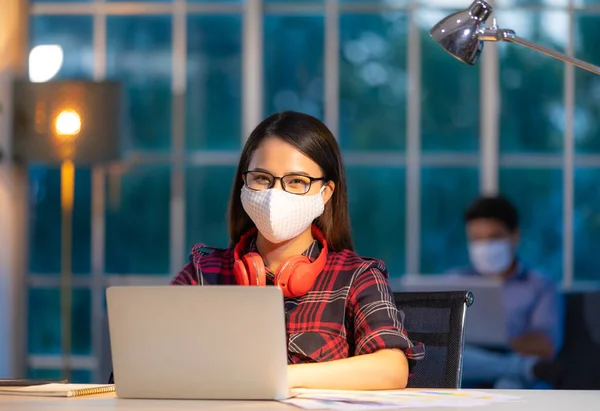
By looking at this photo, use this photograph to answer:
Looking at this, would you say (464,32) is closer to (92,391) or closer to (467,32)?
(467,32)

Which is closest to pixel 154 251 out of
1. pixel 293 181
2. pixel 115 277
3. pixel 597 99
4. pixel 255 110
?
pixel 115 277

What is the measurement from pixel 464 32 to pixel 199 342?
92cm

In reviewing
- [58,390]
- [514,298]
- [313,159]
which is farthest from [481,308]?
[58,390]

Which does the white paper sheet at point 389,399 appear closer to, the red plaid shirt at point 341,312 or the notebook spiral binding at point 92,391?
the red plaid shirt at point 341,312

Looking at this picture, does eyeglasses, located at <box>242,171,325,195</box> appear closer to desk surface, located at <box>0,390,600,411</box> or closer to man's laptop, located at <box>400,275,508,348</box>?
desk surface, located at <box>0,390,600,411</box>

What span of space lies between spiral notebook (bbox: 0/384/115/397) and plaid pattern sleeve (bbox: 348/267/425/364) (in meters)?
0.59

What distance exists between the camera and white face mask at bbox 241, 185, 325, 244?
246 centimetres

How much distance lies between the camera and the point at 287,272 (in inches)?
95.7

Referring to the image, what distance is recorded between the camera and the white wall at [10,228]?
19.9 ft

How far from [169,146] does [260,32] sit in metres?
0.89

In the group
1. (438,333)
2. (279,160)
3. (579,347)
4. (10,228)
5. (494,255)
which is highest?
(279,160)

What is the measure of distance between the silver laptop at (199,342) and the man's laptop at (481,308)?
8.97 ft

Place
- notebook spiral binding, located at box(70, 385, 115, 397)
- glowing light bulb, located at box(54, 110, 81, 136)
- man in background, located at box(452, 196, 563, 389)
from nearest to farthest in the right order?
1. notebook spiral binding, located at box(70, 385, 115, 397)
2. man in background, located at box(452, 196, 563, 389)
3. glowing light bulb, located at box(54, 110, 81, 136)

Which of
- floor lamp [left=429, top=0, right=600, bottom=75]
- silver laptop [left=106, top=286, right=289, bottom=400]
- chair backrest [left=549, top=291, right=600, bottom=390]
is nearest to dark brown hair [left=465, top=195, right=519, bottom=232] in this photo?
chair backrest [left=549, top=291, right=600, bottom=390]
